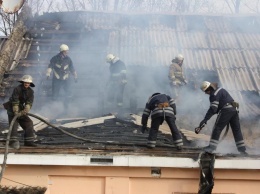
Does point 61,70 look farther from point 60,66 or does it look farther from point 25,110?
point 25,110

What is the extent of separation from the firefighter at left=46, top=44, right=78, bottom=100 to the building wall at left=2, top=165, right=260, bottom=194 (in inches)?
161

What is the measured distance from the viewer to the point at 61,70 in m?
10.4

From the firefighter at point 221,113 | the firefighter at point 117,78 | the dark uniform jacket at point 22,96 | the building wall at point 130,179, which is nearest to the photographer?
the building wall at point 130,179

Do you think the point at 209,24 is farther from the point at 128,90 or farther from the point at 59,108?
the point at 59,108

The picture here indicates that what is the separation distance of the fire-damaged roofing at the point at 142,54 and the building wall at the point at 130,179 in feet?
6.70

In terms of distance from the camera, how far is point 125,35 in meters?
13.4

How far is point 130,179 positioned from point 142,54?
6.39 metres

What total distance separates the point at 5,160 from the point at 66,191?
133cm

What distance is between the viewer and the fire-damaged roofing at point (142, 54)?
1101cm

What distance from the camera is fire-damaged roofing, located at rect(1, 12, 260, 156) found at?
11.0m

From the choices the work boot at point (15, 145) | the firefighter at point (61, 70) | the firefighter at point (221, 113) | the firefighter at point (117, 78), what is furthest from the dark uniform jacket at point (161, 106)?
the firefighter at point (61, 70)

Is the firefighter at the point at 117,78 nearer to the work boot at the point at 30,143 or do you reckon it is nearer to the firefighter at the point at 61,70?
the firefighter at the point at 61,70

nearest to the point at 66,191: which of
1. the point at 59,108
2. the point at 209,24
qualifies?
the point at 59,108

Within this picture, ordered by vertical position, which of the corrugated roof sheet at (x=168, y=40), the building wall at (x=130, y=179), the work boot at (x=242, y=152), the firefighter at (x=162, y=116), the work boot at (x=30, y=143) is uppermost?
the corrugated roof sheet at (x=168, y=40)
